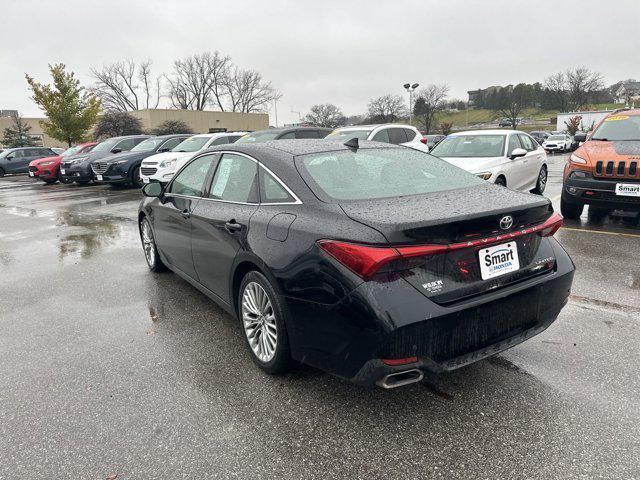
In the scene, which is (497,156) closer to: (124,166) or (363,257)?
(363,257)

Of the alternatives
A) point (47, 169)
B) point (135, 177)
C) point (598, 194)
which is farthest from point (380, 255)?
point (47, 169)

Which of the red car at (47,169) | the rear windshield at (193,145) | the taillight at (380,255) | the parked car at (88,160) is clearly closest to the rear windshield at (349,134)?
the rear windshield at (193,145)

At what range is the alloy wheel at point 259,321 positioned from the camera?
295 cm

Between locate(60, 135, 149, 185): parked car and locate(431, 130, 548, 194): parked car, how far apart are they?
12418mm

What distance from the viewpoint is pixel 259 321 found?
10.0 feet

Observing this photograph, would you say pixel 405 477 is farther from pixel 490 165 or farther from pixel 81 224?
pixel 81 224

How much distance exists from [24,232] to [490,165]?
8869mm

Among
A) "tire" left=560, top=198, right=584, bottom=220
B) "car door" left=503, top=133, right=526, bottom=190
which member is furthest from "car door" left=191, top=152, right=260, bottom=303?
"car door" left=503, top=133, right=526, bottom=190

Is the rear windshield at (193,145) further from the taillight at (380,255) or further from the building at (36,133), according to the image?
the building at (36,133)

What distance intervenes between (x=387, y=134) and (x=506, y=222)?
9.87m

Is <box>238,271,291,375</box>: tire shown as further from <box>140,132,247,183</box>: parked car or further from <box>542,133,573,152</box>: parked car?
<box>542,133,573,152</box>: parked car

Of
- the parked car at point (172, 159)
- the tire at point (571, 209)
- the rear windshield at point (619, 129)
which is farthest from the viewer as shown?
the parked car at point (172, 159)

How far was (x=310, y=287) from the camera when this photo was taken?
8.05ft

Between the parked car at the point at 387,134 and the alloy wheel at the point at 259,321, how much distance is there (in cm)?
888
